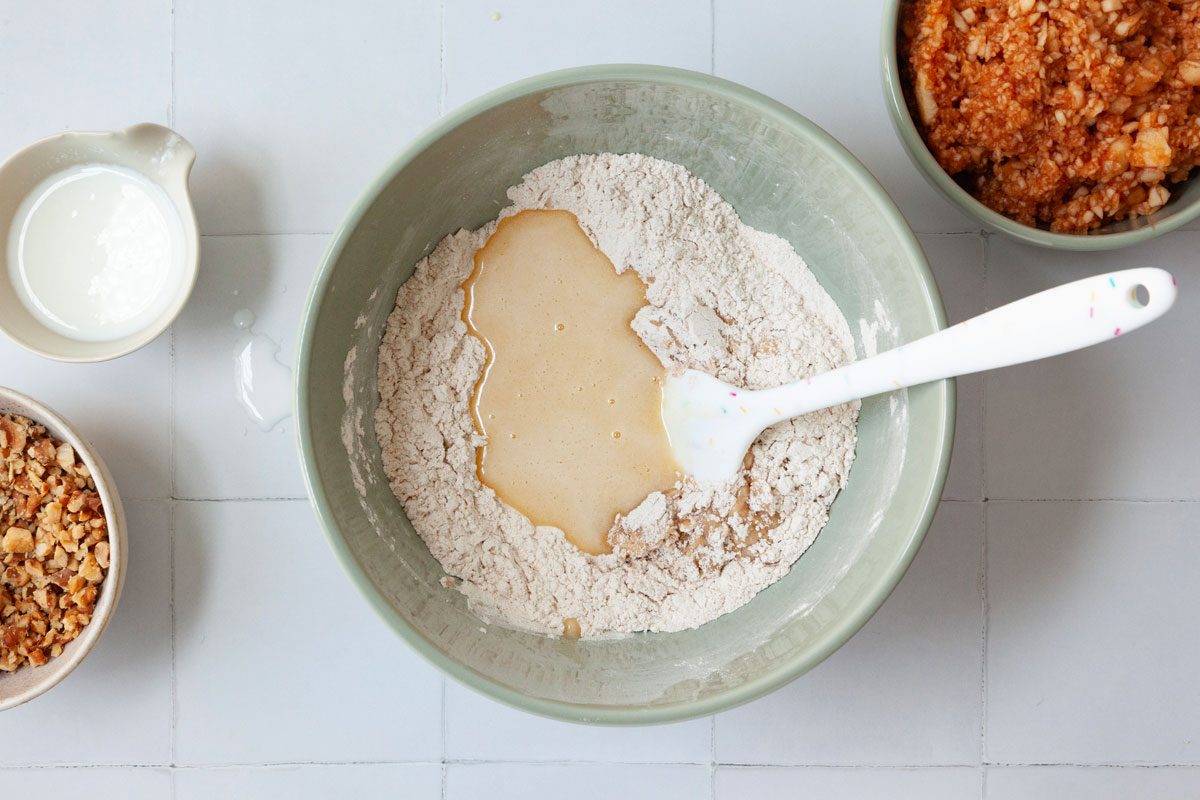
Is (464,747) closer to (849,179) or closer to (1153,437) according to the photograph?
(849,179)

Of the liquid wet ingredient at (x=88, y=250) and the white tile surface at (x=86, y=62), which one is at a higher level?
the white tile surface at (x=86, y=62)

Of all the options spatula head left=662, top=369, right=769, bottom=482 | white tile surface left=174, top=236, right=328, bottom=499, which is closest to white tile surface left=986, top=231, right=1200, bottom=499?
spatula head left=662, top=369, right=769, bottom=482

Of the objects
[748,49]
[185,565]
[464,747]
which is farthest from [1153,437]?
[185,565]

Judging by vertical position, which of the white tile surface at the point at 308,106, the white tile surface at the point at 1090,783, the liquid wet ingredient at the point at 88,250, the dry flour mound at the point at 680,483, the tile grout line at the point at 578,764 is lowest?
the white tile surface at the point at 1090,783

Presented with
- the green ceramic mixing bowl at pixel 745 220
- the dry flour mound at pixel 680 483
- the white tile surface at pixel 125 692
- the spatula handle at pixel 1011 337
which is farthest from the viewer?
the white tile surface at pixel 125 692

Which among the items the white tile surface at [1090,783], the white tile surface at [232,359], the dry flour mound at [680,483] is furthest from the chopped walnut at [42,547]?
the white tile surface at [1090,783]

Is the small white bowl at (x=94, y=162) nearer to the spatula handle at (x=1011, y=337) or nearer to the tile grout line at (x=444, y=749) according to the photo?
the tile grout line at (x=444, y=749)

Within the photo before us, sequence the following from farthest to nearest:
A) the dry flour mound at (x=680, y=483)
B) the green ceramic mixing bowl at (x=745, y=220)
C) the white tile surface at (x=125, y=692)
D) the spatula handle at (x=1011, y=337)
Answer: the white tile surface at (x=125, y=692) < the dry flour mound at (x=680, y=483) < the green ceramic mixing bowl at (x=745, y=220) < the spatula handle at (x=1011, y=337)

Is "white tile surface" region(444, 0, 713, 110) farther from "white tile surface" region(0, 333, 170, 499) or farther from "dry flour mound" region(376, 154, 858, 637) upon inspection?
"white tile surface" region(0, 333, 170, 499)
